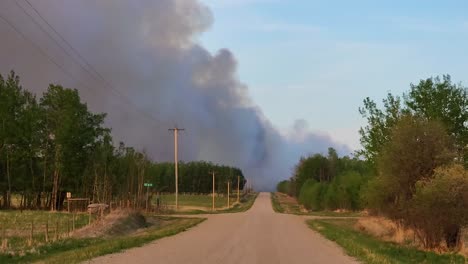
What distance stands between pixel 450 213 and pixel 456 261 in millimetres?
2942

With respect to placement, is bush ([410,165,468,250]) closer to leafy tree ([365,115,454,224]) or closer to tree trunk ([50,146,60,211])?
leafy tree ([365,115,454,224])

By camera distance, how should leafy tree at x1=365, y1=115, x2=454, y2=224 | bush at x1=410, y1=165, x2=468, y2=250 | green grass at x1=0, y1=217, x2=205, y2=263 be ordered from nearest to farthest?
green grass at x1=0, y1=217, x2=205, y2=263, bush at x1=410, y1=165, x2=468, y2=250, leafy tree at x1=365, y1=115, x2=454, y2=224

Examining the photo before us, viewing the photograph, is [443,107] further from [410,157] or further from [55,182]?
[55,182]

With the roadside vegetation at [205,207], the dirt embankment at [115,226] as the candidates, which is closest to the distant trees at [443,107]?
the dirt embankment at [115,226]

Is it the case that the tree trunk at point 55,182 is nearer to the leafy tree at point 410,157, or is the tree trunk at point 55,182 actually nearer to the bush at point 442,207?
Result: the leafy tree at point 410,157

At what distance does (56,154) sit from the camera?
6300 centimetres

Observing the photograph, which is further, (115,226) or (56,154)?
(56,154)

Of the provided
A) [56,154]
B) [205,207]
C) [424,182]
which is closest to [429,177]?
[424,182]

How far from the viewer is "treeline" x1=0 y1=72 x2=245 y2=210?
200 feet

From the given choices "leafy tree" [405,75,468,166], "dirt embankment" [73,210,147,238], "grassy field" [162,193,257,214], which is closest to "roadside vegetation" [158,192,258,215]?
"grassy field" [162,193,257,214]

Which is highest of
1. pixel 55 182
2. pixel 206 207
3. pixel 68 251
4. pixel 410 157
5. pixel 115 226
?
pixel 55 182

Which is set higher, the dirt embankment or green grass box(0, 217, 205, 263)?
the dirt embankment

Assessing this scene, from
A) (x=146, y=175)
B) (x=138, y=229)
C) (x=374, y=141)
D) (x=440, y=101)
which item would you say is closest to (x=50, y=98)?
(x=146, y=175)

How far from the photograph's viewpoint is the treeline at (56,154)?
61.0 metres
